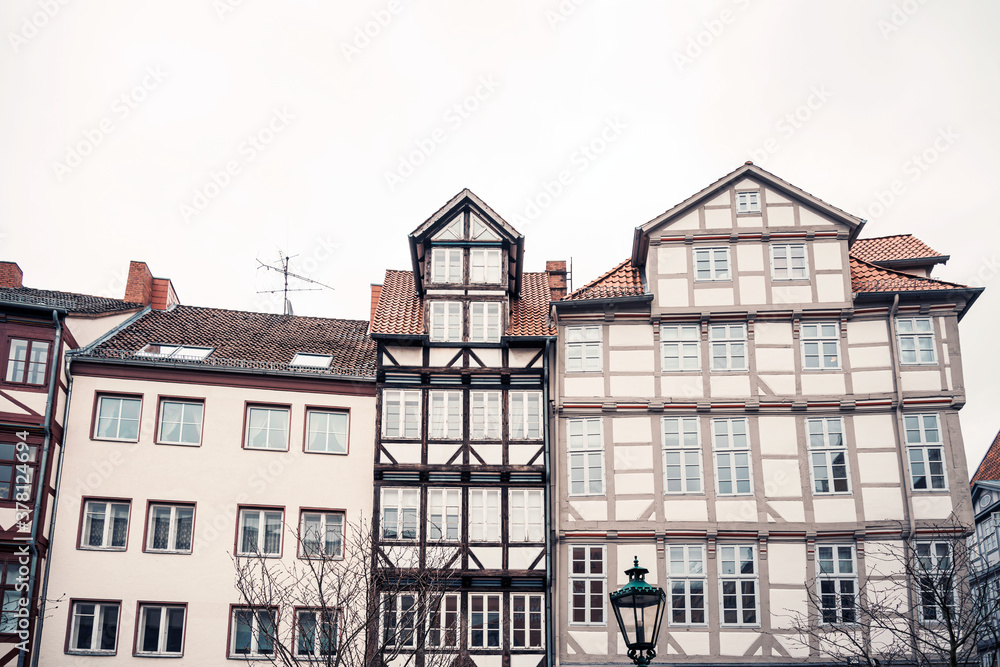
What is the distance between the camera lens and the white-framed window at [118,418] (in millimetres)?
28922

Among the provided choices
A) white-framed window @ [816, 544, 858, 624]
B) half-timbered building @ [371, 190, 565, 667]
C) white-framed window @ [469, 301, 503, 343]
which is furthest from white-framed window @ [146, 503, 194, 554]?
white-framed window @ [816, 544, 858, 624]

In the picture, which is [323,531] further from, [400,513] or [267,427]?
[267,427]

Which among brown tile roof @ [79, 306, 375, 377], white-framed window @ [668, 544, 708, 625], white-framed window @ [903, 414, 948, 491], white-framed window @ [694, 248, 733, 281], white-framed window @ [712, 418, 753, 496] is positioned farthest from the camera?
white-framed window @ [694, 248, 733, 281]

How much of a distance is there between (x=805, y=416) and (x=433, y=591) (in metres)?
11.1

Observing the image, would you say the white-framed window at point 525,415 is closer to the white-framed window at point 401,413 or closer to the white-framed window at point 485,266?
the white-framed window at point 401,413

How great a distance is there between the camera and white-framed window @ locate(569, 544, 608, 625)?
91.7 ft

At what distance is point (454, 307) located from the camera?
31031 millimetres

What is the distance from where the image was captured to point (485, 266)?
3152cm

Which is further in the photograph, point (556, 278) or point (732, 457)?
point (556, 278)

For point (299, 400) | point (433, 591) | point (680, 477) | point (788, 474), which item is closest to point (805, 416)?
point (788, 474)

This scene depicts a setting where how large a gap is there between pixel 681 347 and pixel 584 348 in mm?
2709

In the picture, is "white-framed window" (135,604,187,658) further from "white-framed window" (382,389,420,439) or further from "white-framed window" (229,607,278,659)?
Result: "white-framed window" (382,389,420,439)

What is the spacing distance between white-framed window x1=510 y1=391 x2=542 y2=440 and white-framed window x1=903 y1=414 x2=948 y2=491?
9.88 m

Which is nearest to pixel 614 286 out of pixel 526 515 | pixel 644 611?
pixel 526 515
